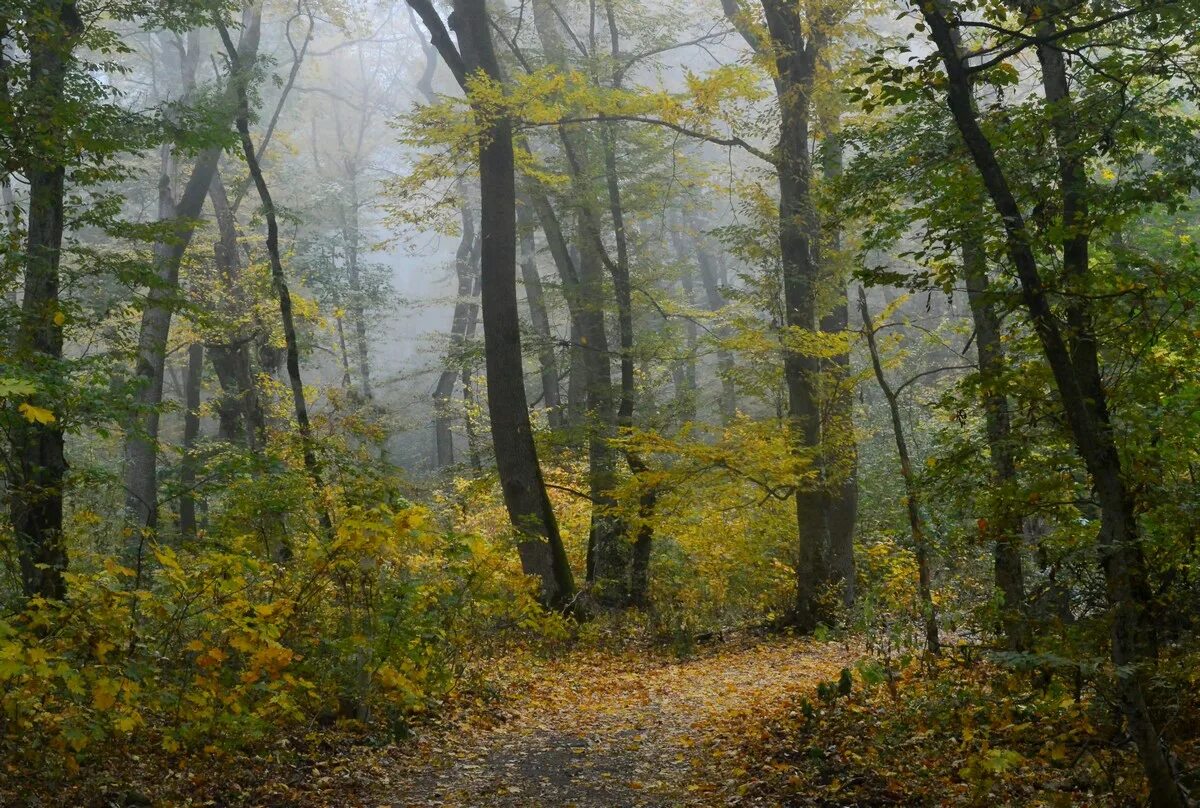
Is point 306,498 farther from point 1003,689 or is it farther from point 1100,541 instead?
point 1100,541

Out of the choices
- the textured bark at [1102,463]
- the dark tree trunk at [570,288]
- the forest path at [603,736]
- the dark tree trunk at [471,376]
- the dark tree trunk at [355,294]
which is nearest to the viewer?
the textured bark at [1102,463]

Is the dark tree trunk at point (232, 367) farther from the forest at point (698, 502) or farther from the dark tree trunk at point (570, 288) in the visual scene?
the dark tree trunk at point (570, 288)

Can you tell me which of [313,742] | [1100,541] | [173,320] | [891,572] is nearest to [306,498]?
[313,742]

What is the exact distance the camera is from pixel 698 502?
464 inches

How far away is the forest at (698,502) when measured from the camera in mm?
3963

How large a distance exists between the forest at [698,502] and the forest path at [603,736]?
0.05 meters

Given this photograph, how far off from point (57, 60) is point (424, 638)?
234 inches

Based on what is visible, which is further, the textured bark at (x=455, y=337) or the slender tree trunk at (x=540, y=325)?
the textured bark at (x=455, y=337)

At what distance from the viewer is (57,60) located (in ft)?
25.5

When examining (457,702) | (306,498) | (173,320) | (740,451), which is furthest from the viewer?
(173,320)

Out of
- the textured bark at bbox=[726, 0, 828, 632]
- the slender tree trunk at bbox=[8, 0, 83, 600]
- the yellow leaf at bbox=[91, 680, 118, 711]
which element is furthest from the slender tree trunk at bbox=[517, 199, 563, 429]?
the yellow leaf at bbox=[91, 680, 118, 711]

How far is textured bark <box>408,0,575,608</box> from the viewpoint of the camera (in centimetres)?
1064

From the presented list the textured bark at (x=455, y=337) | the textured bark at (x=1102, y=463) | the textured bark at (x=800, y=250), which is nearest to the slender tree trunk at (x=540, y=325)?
the textured bark at (x=455, y=337)

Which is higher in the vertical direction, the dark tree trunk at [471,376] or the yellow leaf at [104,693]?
the dark tree trunk at [471,376]
